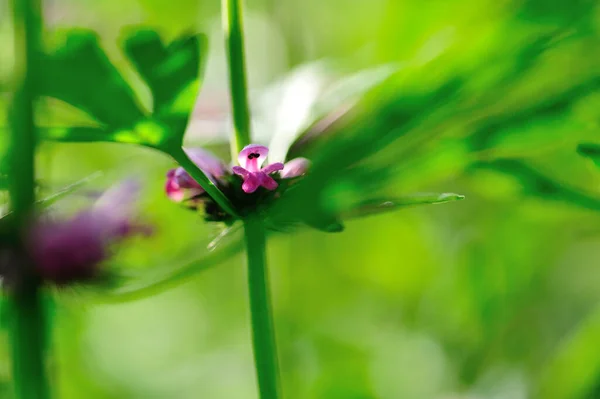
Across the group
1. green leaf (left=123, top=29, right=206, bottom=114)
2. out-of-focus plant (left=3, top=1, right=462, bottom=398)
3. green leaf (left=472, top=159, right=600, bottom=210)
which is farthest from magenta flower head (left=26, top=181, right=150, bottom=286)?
green leaf (left=472, top=159, right=600, bottom=210)

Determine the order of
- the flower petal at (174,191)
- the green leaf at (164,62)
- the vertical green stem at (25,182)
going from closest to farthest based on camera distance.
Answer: the vertical green stem at (25,182) → the green leaf at (164,62) → the flower petal at (174,191)

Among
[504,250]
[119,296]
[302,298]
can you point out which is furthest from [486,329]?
[119,296]

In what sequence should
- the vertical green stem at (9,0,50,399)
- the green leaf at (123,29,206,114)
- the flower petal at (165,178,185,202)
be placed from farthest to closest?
the flower petal at (165,178,185,202)
the green leaf at (123,29,206,114)
the vertical green stem at (9,0,50,399)

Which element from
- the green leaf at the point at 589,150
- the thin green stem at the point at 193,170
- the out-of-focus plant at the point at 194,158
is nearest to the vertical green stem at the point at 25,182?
the out-of-focus plant at the point at 194,158

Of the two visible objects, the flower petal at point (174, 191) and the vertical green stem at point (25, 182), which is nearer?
the vertical green stem at point (25, 182)

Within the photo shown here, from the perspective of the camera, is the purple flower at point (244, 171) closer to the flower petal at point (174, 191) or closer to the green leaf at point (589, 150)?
the flower petal at point (174, 191)

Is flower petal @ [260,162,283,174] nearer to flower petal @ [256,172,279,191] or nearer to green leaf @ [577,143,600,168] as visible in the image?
flower petal @ [256,172,279,191]

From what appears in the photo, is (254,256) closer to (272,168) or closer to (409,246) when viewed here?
(272,168)

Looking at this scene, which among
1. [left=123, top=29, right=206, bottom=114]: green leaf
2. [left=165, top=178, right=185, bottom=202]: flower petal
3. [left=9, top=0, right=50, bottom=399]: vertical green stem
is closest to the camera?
[left=9, top=0, right=50, bottom=399]: vertical green stem

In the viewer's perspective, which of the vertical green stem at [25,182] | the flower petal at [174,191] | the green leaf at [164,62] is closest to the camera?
the vertical green stem at [25,182]
